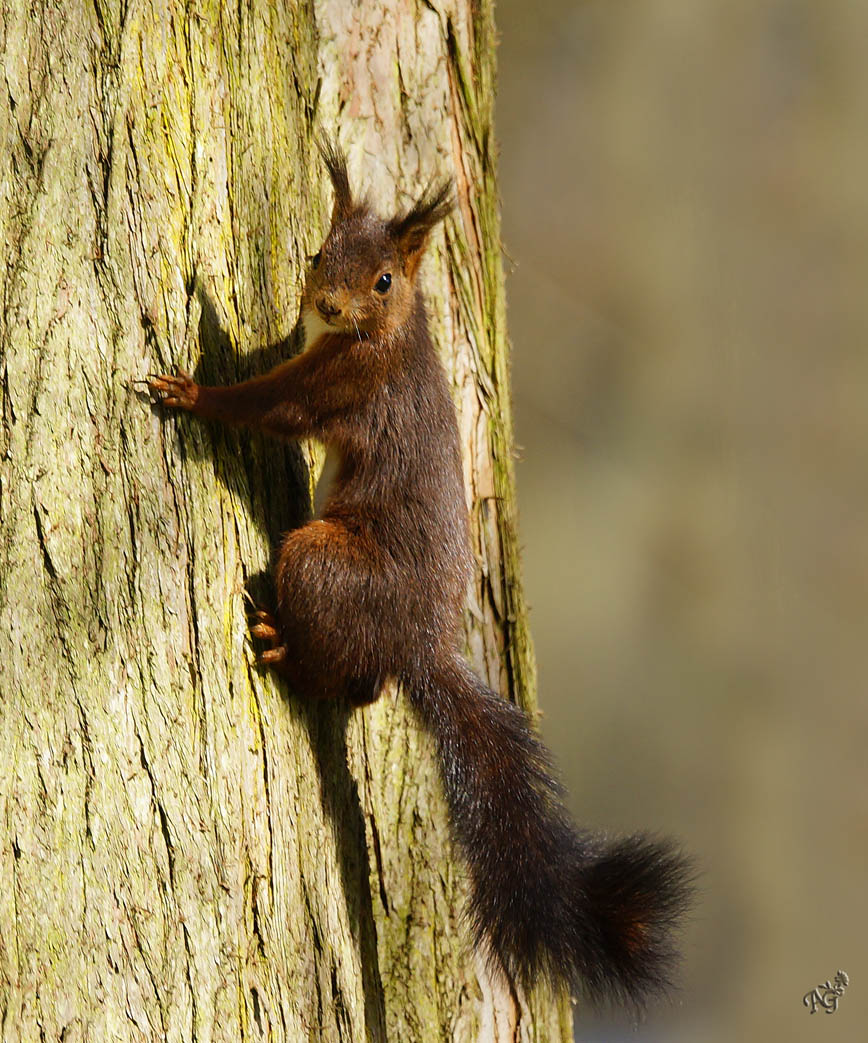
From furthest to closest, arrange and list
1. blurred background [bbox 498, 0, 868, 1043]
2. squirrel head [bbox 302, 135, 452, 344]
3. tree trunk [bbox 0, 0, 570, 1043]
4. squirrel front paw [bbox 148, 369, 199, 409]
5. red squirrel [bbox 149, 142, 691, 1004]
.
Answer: blurred background [bbox 498, 0, 868, 1043] < squirrel head [bbox 302, 135, 452, 344] < red squirrel [bbox 149, 142, 691, 1004] < squirrel front paw [bbox 148, 369, 199, 409] < tree trunk [bbox 0, 0, 570, 1043]

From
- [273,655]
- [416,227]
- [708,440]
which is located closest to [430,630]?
[273,655]

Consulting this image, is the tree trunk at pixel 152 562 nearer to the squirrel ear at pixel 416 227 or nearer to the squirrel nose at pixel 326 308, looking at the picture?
the squirrel nose at pixel 326 308

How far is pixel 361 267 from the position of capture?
2.18 meters

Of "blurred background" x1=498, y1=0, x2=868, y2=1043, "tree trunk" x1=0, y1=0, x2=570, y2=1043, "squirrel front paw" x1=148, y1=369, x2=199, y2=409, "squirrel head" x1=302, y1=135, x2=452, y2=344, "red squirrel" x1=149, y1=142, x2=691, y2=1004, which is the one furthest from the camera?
"blurred background" x1=498, y1=0, x2=868, y2=1043

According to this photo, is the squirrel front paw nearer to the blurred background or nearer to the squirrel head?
the squirrel head

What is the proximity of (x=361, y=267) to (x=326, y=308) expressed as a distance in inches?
4.7

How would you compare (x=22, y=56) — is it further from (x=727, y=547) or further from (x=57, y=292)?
(x=727, y=547)

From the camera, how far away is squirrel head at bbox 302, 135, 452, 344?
2164mm

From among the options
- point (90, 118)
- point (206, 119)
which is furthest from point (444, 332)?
point (90, 118)

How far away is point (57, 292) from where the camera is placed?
1758mm

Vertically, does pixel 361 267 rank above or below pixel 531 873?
above

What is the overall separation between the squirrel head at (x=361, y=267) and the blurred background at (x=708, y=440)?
3.19 metres

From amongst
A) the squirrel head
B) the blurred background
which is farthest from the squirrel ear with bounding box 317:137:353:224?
the blurred background

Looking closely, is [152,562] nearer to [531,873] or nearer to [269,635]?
[269,635]
